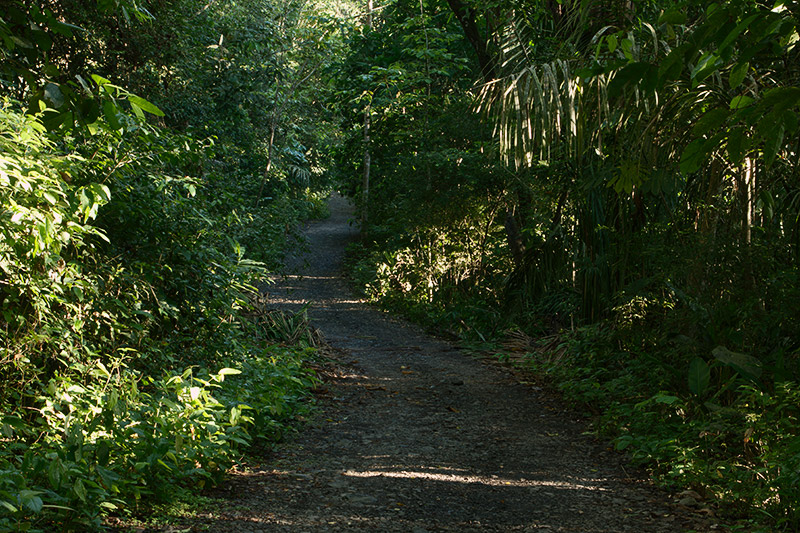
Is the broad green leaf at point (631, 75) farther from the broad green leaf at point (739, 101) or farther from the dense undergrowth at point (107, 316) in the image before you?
the dense undergrowth at point (107, 316)

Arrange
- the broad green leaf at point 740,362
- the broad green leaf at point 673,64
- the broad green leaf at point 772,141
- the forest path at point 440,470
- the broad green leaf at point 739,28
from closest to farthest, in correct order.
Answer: the broad green leaf at point 739,28, the broad green leaf at point 673,64, the broad green leaf at point 772,141, the forest path at point 440,470, the broad green leaf at point 740,362

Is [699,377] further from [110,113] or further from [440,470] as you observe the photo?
[110,113]

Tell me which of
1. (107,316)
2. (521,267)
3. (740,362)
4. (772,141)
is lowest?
(740,362)

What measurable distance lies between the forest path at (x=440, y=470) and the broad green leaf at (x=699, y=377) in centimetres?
78

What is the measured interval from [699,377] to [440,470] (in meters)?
1.94

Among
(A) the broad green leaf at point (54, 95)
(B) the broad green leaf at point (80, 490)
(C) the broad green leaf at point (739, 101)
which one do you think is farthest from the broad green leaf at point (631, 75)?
(B) the broad green leaf at point (80, 490)

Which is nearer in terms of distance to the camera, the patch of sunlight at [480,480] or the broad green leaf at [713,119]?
the broad green leaf at [713,119]

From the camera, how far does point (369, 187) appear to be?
72.4ft

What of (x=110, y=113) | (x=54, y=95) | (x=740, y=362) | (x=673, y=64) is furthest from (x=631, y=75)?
(x=740, y=362)

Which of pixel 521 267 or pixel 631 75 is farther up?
pixel 631 75

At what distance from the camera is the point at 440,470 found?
462cm

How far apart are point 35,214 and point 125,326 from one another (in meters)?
1.23

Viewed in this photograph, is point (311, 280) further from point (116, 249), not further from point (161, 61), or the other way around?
point (116, 249)

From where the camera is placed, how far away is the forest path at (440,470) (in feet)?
12.2
